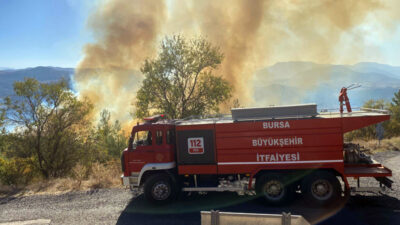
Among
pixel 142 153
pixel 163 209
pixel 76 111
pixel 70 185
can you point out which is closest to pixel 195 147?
pixel 142 153

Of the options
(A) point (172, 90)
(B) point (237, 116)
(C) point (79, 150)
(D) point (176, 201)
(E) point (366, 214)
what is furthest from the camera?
(A) point (172, 90)

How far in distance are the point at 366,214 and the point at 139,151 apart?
6998 millimetres

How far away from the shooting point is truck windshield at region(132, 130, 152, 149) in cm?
914

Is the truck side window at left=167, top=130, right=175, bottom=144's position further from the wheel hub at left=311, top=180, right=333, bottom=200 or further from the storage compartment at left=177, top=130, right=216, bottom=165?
the wheel hub at left=311, top=180, right=333, bottom=200

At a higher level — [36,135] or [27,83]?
[27,83]

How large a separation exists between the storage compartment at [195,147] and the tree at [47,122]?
1257 cm

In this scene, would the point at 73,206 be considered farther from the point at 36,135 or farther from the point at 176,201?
the point at 36,135

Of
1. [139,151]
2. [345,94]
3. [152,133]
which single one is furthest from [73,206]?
[345,94]

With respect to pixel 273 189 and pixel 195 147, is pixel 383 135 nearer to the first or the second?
pixel 273 189

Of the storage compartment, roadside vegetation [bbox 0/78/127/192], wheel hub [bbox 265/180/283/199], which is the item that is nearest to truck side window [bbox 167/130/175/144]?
the storage compartment

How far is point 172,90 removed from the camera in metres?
20.8

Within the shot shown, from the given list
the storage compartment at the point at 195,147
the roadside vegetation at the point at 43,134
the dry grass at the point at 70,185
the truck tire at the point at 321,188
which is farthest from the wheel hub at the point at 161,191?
the roadside vegetation at the point at 43,134

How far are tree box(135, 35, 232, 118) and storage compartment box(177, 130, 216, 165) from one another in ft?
40.3

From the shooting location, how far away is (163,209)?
Answer: 8.46m
